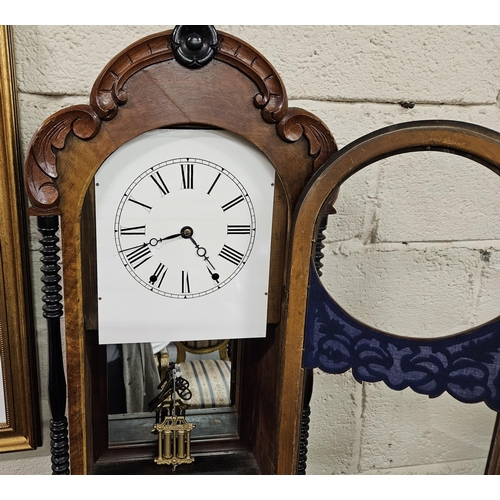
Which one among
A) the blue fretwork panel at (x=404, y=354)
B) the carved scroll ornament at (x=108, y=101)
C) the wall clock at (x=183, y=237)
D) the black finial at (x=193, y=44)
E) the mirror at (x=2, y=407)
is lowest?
the mirror at (x=2, y=407)

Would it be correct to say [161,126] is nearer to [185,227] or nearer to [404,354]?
[185,227]

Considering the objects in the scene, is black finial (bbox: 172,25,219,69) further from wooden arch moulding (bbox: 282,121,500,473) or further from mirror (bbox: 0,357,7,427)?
mirror (bbox: 0,357,7,427)

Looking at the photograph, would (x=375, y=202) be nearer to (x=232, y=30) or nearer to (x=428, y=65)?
(x=428, y=65)

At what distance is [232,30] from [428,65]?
1.28 ft

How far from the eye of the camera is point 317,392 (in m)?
1.23

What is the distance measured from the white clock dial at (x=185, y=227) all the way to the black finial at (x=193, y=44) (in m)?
0.14

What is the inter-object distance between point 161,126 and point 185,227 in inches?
6.2

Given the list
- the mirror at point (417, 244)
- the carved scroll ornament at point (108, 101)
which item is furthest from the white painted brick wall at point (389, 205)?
the carved scroll ornament at point (108, 101)

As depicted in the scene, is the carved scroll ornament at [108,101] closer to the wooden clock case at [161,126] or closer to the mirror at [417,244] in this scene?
the wooden clock case at [161,126]

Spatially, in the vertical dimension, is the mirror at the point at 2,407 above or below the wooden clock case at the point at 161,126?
below

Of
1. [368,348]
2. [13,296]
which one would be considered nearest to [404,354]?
[368,348]

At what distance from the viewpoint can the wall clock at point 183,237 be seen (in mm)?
811

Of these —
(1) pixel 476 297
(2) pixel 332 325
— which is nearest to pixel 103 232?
(2) pixel 332 325

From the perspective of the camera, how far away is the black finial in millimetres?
739
